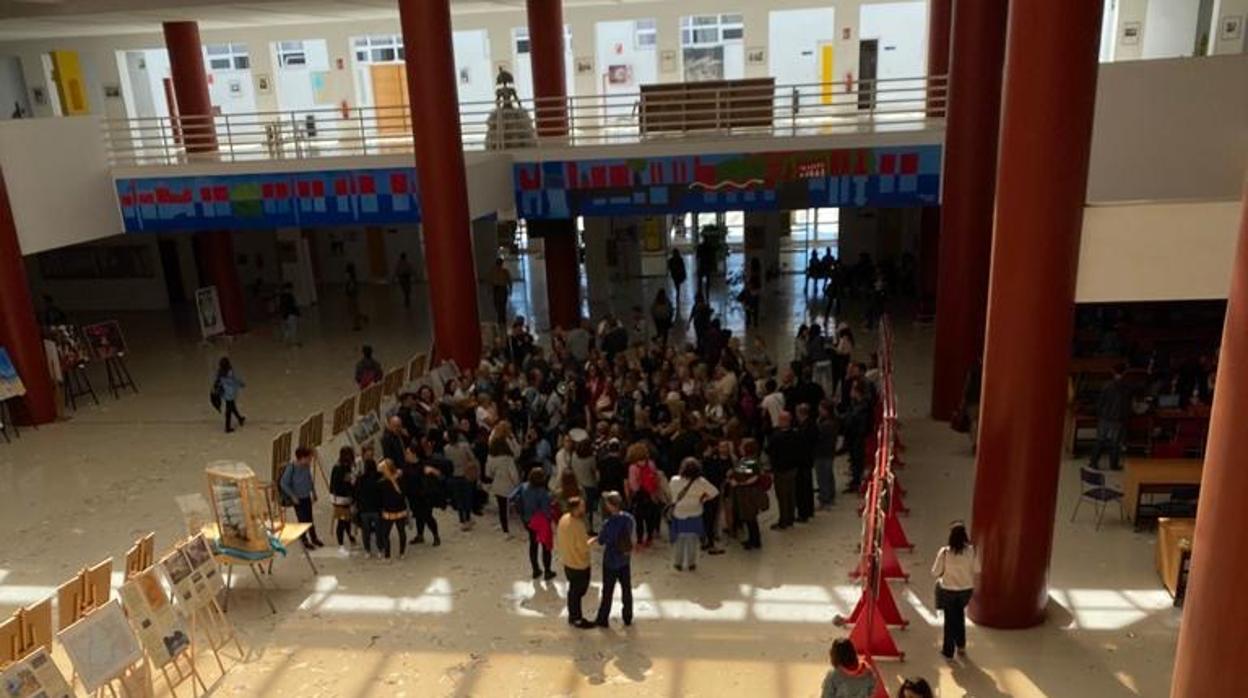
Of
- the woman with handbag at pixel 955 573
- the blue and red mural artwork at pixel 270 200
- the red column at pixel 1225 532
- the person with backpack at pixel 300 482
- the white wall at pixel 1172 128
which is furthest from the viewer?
the blue and red mural artwork at pixel 270 200

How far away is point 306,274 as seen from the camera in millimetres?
25609

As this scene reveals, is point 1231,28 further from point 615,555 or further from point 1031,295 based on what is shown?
point 615,555

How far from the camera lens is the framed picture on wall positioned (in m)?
17.0

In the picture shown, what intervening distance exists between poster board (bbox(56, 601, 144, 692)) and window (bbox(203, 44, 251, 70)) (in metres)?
28.3

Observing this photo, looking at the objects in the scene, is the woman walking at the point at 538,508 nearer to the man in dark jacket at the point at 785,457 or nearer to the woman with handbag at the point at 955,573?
the man in dark jacket at the point at 785,457

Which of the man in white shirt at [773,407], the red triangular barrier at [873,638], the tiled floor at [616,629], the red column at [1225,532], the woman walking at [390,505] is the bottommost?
the tiled floor at [616,629]

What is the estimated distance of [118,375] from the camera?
18.8 metres

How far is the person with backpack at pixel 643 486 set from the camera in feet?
→ 33.7

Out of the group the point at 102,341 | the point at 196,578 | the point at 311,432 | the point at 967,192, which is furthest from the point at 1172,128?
the point at 102,341

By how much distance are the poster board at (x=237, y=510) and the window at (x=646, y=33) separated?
2289 centimetres

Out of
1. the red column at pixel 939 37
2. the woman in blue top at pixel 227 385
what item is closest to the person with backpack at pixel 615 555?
the woman in blue top at pixel 227 385

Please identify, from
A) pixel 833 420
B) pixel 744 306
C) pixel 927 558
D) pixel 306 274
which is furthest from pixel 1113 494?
pixel 306 274

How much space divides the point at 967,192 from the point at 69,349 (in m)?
15.3

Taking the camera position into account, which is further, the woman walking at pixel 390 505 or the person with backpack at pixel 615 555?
the woman walking at pixel 390 505
